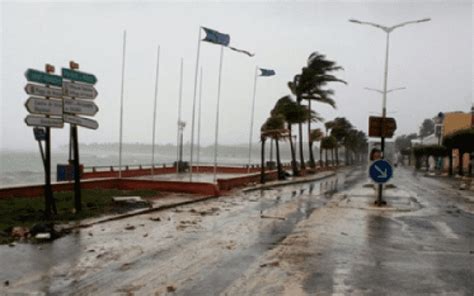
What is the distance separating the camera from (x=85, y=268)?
8117 mm

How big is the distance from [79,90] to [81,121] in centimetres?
98

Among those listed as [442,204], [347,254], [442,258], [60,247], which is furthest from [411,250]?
[442,204]

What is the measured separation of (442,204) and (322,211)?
280 inches

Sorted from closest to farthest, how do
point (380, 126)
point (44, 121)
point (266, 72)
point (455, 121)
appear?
point (44, 121) → point (380, 126) → point (266, 72) → point (455, 121)

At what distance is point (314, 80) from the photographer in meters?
48.7

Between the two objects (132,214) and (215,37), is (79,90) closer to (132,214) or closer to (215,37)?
(132,214)

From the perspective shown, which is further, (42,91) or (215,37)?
(215,37)

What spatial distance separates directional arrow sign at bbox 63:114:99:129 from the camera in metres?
15.1

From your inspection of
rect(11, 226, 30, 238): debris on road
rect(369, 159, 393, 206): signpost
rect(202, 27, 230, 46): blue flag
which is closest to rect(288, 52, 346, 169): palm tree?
rect(202, 27, 230, 46): blue flag

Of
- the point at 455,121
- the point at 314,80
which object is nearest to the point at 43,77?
the point at 314,80

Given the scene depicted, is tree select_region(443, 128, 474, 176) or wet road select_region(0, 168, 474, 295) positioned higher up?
tree select_region(443, 128, 474, 176)

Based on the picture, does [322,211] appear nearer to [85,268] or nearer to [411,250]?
[411,250]

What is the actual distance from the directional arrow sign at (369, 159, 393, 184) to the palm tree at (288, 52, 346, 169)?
29778 millimetres

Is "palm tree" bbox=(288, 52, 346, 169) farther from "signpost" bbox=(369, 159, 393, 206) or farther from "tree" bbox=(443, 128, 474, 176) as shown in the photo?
"signpost" bbox=(369, 159, 393, 206)
